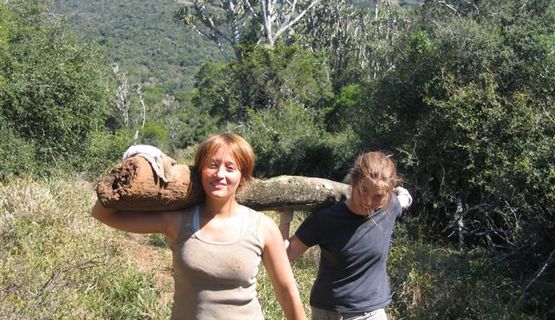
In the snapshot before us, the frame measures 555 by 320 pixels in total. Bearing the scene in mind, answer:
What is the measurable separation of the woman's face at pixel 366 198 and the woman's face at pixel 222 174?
0.71 metres

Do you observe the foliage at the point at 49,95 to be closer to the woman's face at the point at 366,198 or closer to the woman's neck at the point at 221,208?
the woman's face at the point at 366,198

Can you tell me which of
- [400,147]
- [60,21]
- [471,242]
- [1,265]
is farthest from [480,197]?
[60,21]

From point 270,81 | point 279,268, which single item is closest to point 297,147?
point 270,81

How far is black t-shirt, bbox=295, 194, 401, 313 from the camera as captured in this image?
8.52 feet

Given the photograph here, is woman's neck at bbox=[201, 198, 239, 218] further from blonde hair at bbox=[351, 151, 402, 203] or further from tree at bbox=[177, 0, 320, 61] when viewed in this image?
tree at bbox=[177, 0, 320, 61]

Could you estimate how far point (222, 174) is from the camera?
201cm

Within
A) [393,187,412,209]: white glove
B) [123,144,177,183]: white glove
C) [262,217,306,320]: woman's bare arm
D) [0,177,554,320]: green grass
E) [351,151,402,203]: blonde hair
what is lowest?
[0,177,554,320]: green grass

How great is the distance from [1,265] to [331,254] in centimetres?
300

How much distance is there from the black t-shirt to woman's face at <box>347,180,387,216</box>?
41mm

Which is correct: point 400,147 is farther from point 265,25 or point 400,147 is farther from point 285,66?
point 265,25

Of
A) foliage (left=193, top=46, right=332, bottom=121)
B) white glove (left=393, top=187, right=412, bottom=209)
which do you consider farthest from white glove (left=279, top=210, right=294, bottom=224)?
foliage (left=193, top=46, right=332, bottom=121)

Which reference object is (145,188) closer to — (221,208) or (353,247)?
(221,208)

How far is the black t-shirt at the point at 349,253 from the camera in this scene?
260 cm

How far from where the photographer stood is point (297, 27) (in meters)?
35.0
